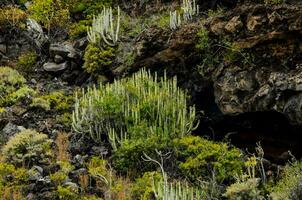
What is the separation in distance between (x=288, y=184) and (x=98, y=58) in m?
8.09

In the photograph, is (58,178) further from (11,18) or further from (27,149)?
(11,18)

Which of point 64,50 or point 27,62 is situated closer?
point 64,50

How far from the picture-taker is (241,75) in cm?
1226

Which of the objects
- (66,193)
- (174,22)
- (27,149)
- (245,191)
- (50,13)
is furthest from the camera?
(50,13)

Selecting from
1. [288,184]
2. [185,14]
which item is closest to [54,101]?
[185,14]

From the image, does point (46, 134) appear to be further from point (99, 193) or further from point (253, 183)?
point (253, 183)

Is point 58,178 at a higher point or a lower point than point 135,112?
lower

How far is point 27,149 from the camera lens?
473 inches

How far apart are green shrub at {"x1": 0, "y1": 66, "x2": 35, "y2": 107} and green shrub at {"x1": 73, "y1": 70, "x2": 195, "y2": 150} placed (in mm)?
2875

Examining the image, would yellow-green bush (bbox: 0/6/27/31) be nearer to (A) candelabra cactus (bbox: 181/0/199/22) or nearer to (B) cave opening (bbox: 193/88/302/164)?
(A) candelabra cactus (bbox: 181/0/199/22)

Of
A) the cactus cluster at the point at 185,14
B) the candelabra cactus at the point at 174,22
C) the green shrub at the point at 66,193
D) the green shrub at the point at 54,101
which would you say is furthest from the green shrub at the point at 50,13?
the green shrub at the point at 66,193

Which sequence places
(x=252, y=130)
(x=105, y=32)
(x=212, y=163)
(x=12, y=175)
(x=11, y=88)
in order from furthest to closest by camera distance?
(x=105, y=32) < (x=11, y=88) < (x=252, y=130) < (x=12, y=175) < (x=212, y=163)

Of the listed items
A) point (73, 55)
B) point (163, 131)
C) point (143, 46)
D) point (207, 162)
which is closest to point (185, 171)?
point (207, 162)

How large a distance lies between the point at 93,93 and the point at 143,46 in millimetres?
2176
